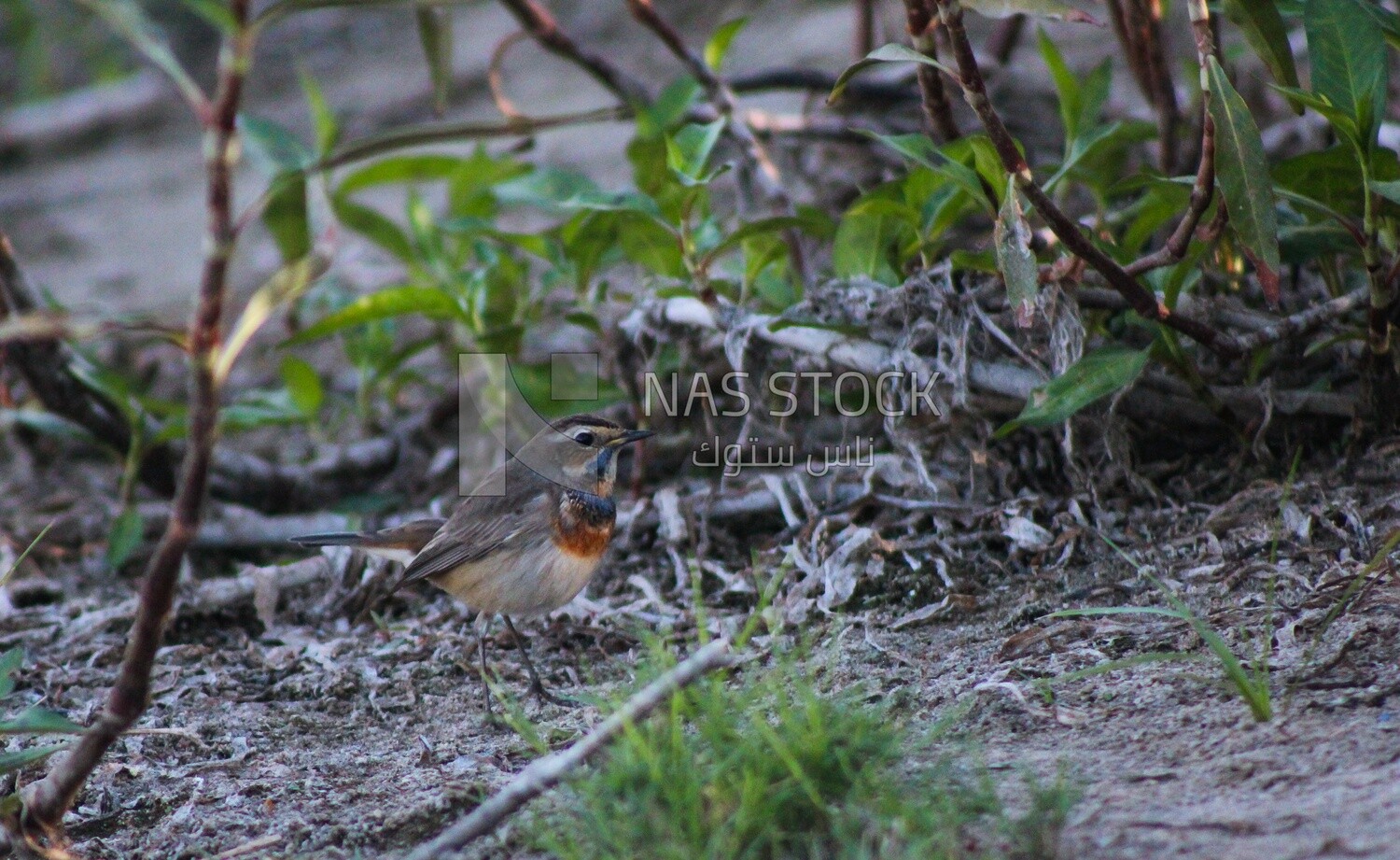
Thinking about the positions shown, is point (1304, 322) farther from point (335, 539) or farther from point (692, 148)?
point (335, 539)

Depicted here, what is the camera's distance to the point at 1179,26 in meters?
8.05

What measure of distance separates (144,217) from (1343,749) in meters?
9.61

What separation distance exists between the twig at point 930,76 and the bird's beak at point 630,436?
1.53 m

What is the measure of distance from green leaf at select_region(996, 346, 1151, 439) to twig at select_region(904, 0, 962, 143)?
109 cm

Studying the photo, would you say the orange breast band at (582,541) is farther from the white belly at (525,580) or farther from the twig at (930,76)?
the twig at (930,76)

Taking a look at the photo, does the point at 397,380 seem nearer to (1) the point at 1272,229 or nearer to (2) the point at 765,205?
(2) the point at 765,205

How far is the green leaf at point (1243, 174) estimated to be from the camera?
3.30 m

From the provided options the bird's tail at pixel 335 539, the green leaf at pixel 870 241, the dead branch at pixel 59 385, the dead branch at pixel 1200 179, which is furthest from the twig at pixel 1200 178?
the dead branch at pixel 59 385

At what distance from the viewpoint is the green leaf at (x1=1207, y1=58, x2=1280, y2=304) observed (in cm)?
330

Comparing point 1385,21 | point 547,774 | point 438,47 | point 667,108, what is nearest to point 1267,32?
point 1385,21

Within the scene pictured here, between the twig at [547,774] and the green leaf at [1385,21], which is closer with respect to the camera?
the twig at [547,774]

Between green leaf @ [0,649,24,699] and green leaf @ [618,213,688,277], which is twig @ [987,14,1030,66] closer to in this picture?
green leaf @ [618,213,688,277]

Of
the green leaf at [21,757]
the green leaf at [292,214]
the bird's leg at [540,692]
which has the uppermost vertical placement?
the green leaf at [292,214]

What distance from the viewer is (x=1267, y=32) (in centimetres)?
367
